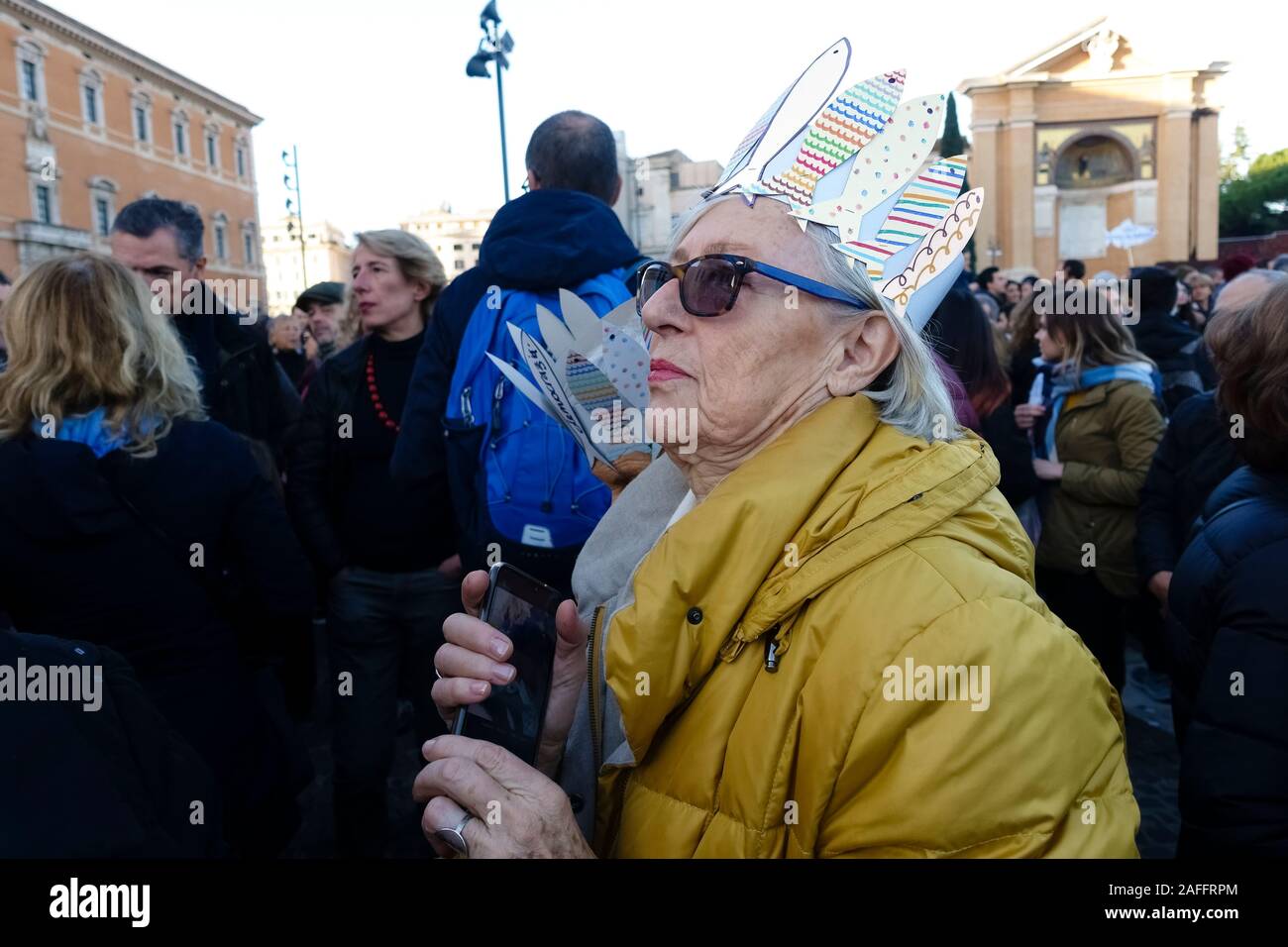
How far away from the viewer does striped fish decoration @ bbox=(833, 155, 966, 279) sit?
1494 mm

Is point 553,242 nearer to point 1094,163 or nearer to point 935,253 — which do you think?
point 935,253

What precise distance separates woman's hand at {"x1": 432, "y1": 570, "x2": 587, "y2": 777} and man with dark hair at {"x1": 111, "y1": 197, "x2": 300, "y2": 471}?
217 centimetres

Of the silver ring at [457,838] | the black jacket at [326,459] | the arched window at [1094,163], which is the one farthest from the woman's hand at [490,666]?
the arched window at [1094,163]

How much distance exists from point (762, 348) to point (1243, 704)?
995 millimetres

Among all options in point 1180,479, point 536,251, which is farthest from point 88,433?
point 1180,479

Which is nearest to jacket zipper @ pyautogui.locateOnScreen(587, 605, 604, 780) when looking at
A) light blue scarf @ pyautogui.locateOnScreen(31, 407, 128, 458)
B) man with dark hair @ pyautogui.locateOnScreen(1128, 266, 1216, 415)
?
light blue scarf @ pyautogui.locateOnScreen(31, 407, 128, 458)

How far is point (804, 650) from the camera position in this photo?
1220mm

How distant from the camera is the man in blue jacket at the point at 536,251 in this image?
2658 millimetres

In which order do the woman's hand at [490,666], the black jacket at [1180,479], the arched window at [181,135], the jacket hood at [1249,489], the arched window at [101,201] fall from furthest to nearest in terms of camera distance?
the arched window at [181,135] < the arched window at [101,201] < the black jacket at [1180,479] < the jacket hood at [1249,489] < the woman's hand at [490,666]

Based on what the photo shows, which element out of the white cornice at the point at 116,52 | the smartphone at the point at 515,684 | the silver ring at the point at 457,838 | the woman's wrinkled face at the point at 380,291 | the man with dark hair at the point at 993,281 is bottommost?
the silver ring at the point at 457,838

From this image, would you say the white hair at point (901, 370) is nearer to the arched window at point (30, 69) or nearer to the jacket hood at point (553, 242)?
the jacket hood at point (553, 242)

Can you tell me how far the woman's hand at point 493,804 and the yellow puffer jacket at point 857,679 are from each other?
0.40 feet

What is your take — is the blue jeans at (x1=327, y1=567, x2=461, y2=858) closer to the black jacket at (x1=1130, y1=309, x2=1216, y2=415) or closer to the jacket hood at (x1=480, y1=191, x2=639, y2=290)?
the jacket hood at (x1=480, y1=191, x2=639, y2=290)
